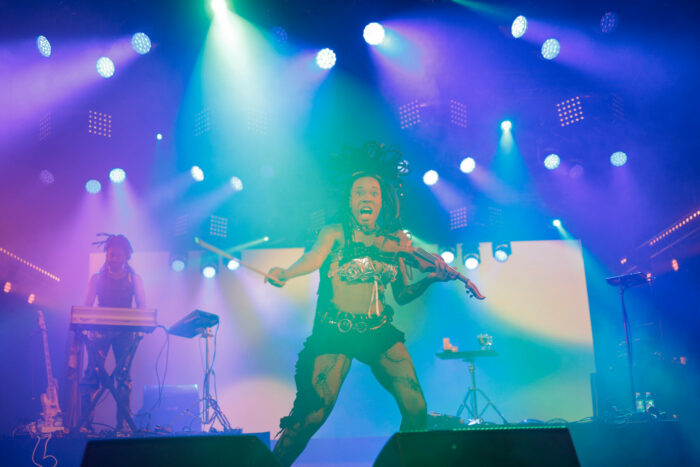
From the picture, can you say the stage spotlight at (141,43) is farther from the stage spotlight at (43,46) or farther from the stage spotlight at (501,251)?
the stage spotlight at (501,251)

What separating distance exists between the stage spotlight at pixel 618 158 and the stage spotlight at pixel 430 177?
7.66ft

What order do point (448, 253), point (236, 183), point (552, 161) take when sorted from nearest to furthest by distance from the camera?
point (552, 161), point (236, 183), point (448, 253)

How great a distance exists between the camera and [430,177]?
785 centimetres

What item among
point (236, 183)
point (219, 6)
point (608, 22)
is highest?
point (219, 6)

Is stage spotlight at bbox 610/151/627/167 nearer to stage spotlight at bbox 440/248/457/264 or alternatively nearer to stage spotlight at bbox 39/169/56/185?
stage spotlight at bbox 440/248/457/264

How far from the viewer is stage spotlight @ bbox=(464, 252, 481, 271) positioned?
28.5 feet

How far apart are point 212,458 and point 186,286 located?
723 centimetres

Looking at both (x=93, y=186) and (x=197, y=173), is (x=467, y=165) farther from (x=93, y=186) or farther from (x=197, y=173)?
(x=93, y=186)

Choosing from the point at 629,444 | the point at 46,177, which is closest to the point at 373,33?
the point at 46,177

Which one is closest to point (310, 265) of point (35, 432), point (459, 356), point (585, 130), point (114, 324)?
point (114, 324)

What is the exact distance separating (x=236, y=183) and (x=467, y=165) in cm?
327

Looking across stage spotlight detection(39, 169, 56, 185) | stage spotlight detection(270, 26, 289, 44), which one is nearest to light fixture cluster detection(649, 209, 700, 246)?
stage spotlight detection(270, 26, 289, 44)

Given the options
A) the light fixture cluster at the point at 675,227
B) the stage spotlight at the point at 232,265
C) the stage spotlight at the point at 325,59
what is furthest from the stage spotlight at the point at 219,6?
the light fixture cluster at the point at 675,227

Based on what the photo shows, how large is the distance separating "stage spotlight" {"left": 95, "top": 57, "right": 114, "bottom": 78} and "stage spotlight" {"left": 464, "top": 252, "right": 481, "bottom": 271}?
5621 mm
